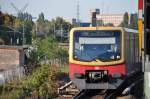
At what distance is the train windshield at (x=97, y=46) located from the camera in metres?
20.4

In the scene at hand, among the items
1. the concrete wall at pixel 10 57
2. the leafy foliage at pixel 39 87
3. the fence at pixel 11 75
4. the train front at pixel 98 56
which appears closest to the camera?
the leafy foliage at pixel 39 87

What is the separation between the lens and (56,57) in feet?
149

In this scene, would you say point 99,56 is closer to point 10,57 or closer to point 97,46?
point 97,46

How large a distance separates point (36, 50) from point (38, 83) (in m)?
25.0

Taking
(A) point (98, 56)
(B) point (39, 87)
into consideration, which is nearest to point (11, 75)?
(B) point (39, 87)

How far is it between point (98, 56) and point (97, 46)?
398 millimetres

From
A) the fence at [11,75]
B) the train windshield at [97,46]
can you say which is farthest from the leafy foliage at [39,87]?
the fence at [11,75]

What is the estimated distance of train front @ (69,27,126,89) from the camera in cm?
2038

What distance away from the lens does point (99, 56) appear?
20500mm

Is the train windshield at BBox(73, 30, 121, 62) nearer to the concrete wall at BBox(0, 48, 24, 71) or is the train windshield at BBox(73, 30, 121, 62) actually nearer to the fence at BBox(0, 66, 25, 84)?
the fence at BBox(0, 66, 25, 84)

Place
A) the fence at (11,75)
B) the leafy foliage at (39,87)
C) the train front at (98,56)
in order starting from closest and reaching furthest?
the leafy foliage at (39,87)
the train front at (98,56)
the fence at (11,75)

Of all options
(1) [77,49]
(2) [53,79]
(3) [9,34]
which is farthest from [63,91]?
(3) [9,34]

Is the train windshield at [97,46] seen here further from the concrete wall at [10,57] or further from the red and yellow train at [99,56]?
the concrete wall at [10,57]

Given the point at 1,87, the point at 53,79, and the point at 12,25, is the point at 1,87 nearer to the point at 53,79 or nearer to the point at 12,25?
the point at 53,79
